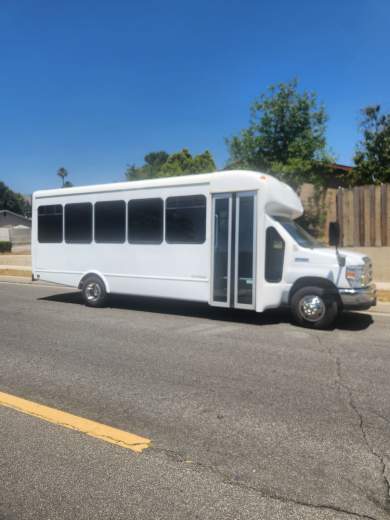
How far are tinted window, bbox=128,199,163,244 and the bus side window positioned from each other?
2.44 m

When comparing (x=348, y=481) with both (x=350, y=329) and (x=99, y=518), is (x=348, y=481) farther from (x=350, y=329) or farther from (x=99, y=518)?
(x=350, y=329)

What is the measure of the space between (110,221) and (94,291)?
1703 millimetres

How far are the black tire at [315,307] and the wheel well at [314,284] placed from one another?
0.05 metres

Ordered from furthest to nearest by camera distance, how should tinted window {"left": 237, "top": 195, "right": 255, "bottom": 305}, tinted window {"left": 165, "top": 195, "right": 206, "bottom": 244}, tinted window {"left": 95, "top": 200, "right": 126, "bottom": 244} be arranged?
tinted window {"left": 95, "top": 200, "right": 126, "bottom": 244}, tinted window {"left": 165, "top": 195, "right": 206, "bottom": 244}, tinted window {"left": 237, "top": 195, "right": 255, "bottom": 305}

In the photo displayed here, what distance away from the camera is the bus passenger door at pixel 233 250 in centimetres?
883

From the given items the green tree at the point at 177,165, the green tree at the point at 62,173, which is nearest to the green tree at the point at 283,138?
the green tree at the point at 177,165

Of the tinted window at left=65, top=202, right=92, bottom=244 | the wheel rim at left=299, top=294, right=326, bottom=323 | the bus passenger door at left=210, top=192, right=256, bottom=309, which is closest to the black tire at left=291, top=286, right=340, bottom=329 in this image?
the wheel rim at left=299, top=294, right=326, bottom=323

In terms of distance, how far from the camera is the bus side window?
8.71 meters

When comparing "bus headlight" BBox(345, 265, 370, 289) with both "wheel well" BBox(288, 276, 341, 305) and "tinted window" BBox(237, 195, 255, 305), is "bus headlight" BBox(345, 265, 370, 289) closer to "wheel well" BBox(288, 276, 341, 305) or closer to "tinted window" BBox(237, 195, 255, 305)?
"wheel well" BBox(288, 276, 341, 305)

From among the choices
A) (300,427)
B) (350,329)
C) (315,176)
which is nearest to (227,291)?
(350,329)

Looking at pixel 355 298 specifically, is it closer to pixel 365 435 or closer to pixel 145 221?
pixel 365 435

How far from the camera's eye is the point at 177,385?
205 inches

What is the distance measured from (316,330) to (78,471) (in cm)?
581

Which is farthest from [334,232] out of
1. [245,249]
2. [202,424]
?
[202,424]
